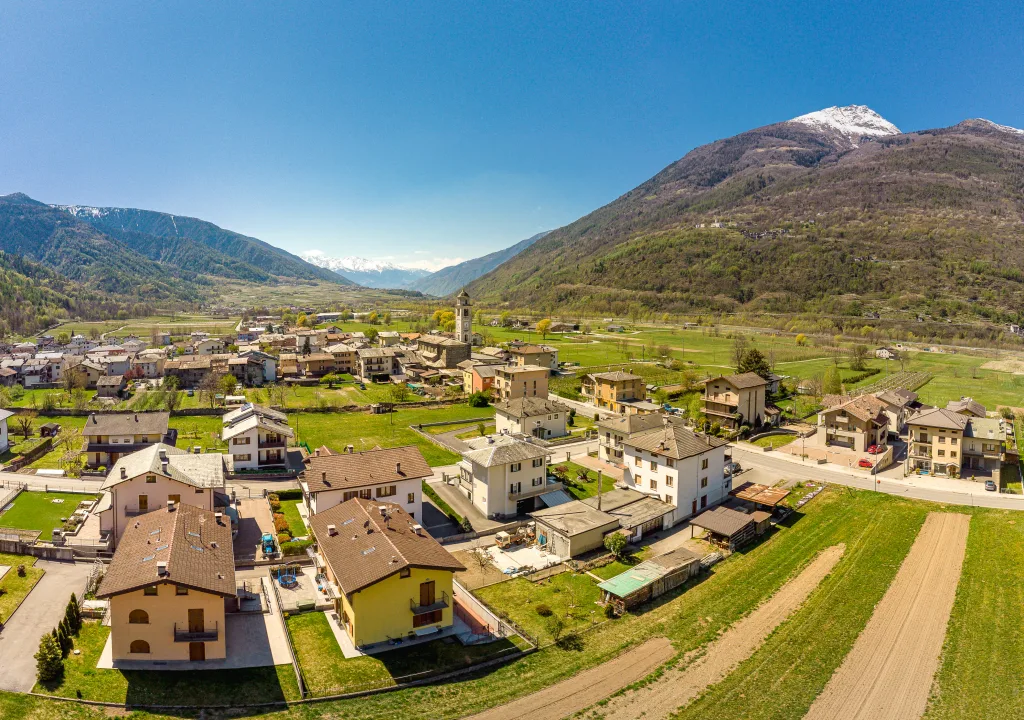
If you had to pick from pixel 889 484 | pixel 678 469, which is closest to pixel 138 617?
pixel 678 469

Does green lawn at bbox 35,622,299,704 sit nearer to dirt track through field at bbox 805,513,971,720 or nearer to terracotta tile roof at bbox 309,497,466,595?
terracotta tile roof at bbox 309,497,466,595

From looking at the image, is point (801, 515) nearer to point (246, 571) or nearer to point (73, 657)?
point (246, 571)

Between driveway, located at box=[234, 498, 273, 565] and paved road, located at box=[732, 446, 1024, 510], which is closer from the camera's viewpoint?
driveway, located at box=[234, 498, 273, 565]

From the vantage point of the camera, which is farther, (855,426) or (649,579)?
(855,426)

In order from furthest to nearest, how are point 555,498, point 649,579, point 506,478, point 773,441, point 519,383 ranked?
point 519,383 → point 773,441 → point 555,498 → point 506,478 → point 649,579

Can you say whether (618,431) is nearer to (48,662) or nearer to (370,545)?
(370,545)

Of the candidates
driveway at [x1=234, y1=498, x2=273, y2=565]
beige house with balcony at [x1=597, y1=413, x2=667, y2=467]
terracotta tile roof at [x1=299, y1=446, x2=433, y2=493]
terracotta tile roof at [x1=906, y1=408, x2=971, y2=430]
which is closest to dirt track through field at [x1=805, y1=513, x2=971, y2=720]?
terracotta tile roof at [x1=906, y1=408, x2=971, y2=430]
